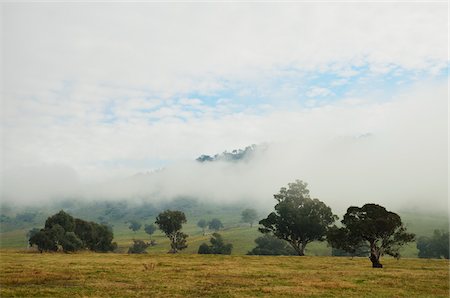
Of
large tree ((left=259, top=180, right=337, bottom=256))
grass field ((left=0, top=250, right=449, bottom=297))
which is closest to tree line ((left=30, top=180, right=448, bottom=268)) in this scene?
large tree ((left=259, top=180, right=337, bottom=256))

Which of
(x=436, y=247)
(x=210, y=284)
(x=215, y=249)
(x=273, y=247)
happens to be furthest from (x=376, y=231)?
(x=436, y=247)

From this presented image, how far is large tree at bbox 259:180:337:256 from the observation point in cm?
9099

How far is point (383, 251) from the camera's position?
191ft

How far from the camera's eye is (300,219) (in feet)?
298

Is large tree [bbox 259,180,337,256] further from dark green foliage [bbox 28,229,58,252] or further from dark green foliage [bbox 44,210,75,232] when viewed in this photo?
dark green foliage [bbox 44,210,75,232]

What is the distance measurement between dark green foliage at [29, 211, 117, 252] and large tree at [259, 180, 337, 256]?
169 ft

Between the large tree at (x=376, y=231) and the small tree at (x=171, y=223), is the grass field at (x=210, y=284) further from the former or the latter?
the small tree at (x=171, y=223)

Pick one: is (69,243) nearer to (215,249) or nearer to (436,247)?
(215,249)

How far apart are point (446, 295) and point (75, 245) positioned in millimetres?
89644

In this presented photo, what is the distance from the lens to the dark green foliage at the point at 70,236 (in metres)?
96.1

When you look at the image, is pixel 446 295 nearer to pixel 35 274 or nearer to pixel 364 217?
→ pixel 364 217

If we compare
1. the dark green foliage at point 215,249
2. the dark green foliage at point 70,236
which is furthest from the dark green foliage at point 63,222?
the dark green foliage at point 215,249

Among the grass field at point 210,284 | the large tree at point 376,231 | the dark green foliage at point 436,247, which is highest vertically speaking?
the large tree at point 376,231

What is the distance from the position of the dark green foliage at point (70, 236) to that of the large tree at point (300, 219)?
2024 inches
